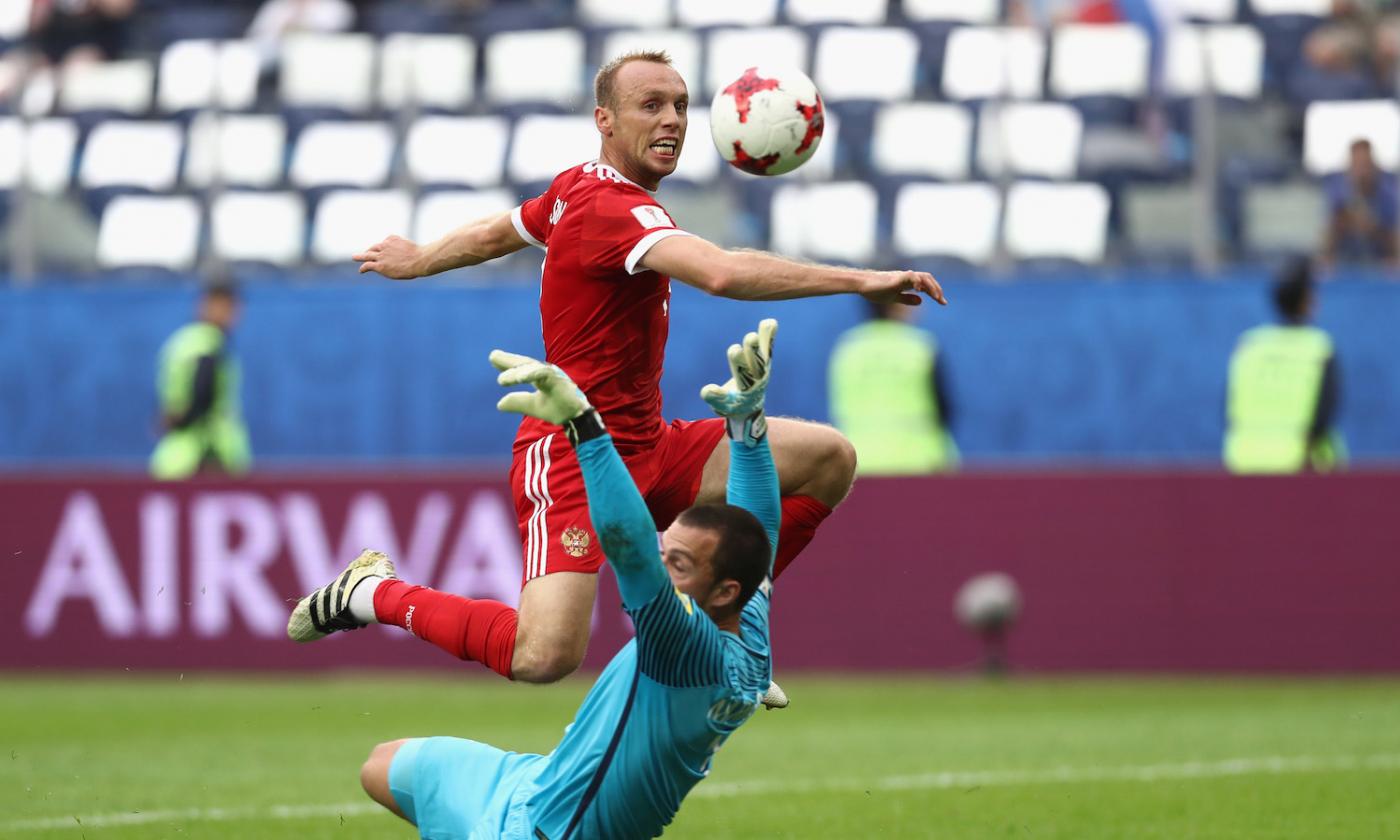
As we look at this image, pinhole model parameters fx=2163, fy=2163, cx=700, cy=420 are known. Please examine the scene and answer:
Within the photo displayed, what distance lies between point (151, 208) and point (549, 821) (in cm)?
1228

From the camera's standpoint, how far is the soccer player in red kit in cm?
684

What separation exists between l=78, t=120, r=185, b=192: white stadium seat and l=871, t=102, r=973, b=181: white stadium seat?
5.60 m

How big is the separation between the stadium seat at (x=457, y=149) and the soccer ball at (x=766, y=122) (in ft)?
31.4

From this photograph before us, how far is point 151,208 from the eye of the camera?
55.7 feet

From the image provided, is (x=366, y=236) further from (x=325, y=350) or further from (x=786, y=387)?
(x=786, y=387)

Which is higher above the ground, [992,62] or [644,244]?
[992,62]

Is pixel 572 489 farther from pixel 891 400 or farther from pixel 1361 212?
pixel 1361 212

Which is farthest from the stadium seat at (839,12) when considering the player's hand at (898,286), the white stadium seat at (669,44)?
the player's hand at (898,286)

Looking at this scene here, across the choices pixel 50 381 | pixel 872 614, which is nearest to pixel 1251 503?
pixel 872 614

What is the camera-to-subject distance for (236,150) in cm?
1717

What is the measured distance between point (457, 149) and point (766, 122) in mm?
10033

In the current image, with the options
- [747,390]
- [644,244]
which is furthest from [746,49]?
[747,390]

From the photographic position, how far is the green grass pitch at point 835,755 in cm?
809

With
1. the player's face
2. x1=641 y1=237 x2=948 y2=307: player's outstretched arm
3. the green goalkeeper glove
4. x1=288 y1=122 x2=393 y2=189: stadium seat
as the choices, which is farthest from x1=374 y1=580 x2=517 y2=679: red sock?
x1=288 y1=122 x2=393 y2=189: stadium seat
